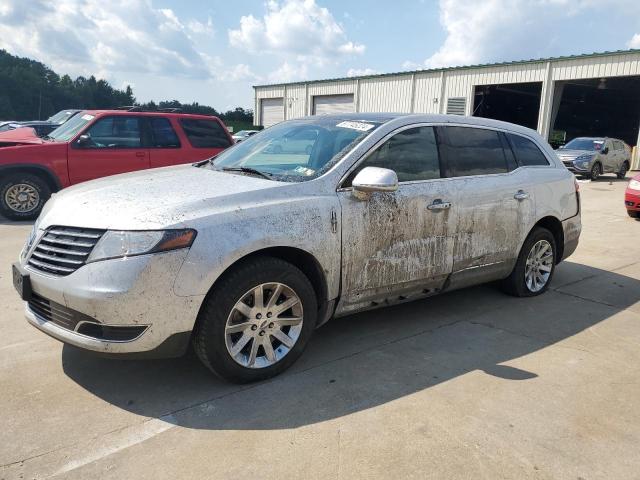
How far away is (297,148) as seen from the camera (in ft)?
13.6

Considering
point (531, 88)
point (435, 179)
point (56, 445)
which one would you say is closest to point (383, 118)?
point (435, 179)

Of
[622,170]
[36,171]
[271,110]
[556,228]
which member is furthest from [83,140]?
[271,110]

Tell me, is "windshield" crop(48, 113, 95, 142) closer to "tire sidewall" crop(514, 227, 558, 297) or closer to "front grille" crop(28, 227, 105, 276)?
"front grille" crop(28, 227, 105, 276)

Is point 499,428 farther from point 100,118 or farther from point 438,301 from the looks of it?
point 100,118

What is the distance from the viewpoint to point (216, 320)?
306 centimetres

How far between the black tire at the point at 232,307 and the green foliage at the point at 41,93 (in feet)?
210

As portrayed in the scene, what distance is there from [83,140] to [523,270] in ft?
23.9

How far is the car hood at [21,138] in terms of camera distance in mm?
8970

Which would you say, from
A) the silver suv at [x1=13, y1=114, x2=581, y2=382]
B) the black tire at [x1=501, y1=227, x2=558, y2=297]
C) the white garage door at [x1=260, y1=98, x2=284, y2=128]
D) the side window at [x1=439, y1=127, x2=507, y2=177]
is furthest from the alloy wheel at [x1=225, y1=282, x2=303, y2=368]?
the white garage door at [x1=260, y1=98, x2=284, y2=128]

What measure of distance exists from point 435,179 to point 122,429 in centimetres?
283

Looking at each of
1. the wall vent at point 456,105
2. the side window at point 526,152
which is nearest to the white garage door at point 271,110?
the wall vent at point 456,105

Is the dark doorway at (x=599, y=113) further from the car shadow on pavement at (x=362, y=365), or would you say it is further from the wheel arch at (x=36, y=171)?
the car shadow on pavement at (x=362, y=365)

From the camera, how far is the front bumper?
9.32 feet

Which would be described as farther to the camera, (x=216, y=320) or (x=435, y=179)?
(x=435, y=179)
